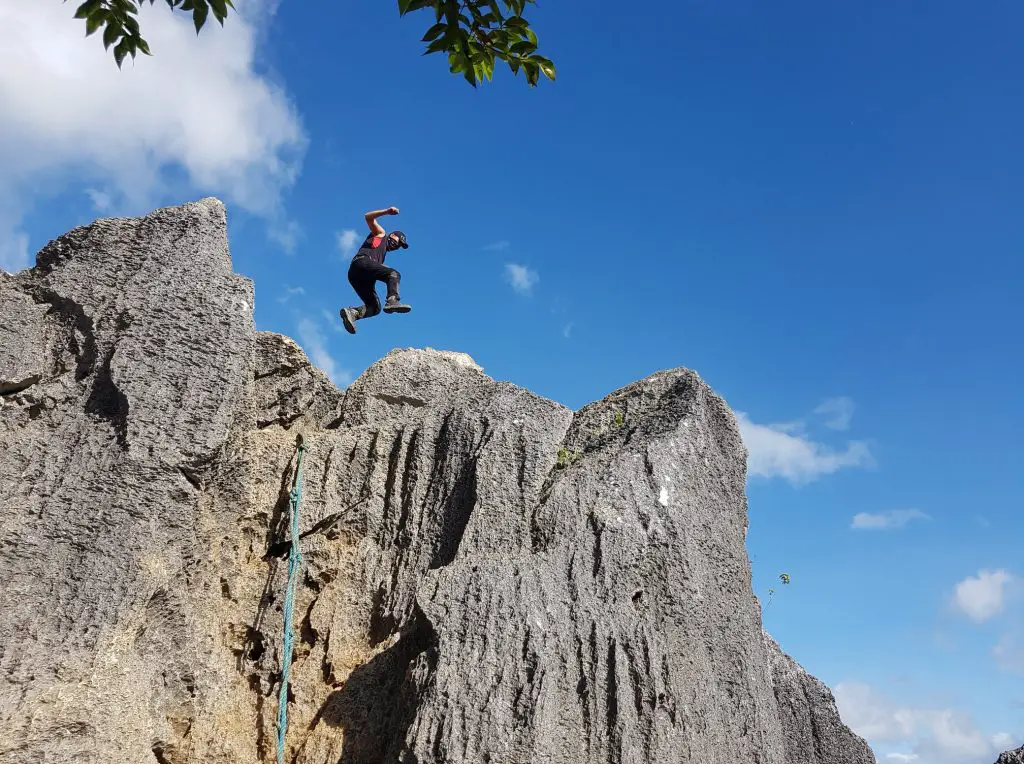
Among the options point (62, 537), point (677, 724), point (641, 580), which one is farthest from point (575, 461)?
point (62, 537)

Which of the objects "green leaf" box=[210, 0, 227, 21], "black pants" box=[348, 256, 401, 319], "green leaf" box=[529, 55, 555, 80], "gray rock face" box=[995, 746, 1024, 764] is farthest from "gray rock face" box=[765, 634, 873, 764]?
"green leaf" box=[210, 0, 227, 21]

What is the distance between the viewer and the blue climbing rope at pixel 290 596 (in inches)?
316

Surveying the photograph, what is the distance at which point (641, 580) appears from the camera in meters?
8.66

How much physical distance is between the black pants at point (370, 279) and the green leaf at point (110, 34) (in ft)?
22.8

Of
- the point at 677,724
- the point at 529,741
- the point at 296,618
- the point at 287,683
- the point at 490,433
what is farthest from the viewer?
the point at 490,433

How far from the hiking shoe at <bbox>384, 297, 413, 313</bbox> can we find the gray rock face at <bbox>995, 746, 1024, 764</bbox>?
10.5m

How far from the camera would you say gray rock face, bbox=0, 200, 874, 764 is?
752 centimetres

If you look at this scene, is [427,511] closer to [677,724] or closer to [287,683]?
[287,683]

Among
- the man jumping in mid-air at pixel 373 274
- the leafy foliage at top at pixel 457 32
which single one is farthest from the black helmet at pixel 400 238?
the leafy foliage at top at pixel 457 32

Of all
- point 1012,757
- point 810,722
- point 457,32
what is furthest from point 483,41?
point 1012,757

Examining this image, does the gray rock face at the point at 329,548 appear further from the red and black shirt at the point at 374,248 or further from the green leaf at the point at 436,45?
the green leaf at the point at 436,45

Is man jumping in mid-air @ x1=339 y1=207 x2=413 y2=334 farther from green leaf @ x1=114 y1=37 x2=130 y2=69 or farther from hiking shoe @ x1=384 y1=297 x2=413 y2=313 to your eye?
green leaf @ x1=114 y1=37 x2=130 y2=69

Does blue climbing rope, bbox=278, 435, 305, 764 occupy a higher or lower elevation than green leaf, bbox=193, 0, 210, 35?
lower

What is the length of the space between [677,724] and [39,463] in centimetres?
618
